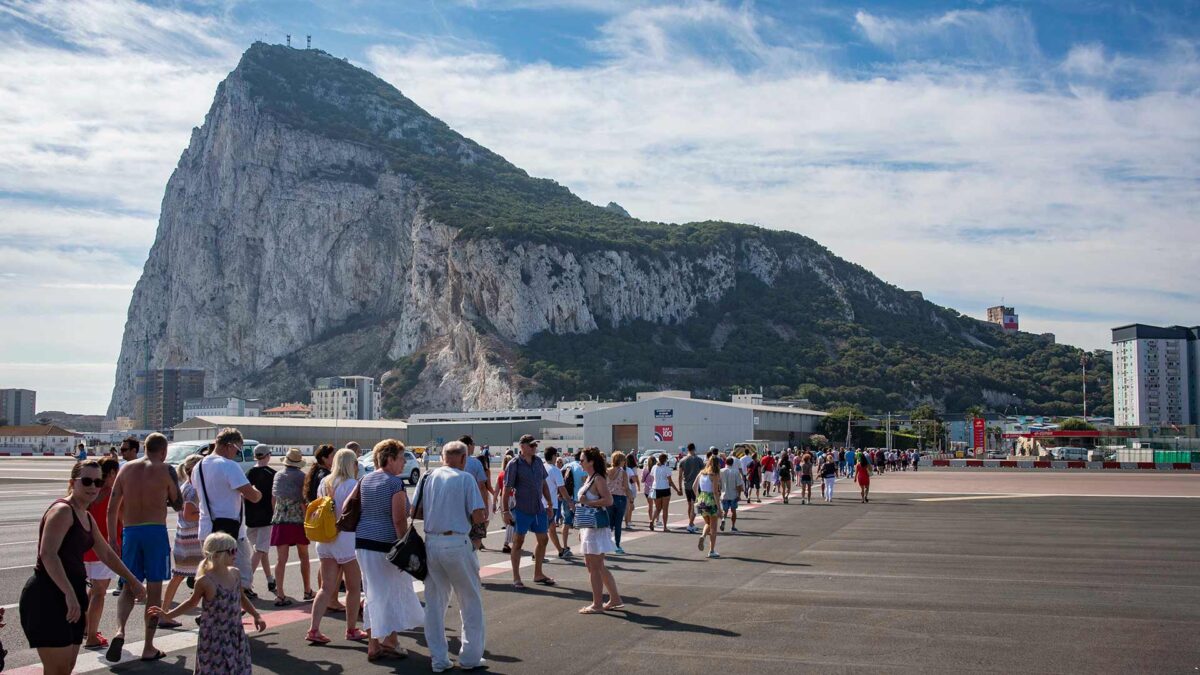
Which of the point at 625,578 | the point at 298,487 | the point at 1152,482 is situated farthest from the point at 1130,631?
the point at 1152,482

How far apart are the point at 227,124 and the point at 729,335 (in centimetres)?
8989

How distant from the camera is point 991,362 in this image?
569 ft

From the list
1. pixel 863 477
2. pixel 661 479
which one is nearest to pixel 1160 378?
pixel 863 477

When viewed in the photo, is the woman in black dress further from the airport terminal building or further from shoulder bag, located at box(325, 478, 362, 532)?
the airport terminal building

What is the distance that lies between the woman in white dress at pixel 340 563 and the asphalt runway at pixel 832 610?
0.76 feet

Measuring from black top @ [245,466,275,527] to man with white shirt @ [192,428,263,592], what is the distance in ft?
4.80

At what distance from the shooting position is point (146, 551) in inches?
359

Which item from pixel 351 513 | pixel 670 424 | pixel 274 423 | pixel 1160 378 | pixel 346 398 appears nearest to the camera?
pixel 351 513

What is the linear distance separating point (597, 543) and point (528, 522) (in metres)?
2.38

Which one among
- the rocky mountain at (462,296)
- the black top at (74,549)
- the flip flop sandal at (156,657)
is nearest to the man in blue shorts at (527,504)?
the flip flop sandal at (156,657)

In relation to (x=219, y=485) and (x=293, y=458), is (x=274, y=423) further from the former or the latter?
(x=219, y=485)

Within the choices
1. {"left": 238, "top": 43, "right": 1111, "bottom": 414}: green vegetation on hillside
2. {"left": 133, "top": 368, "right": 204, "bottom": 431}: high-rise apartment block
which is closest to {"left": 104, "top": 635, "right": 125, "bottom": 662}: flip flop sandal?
{"left": 238, "top": 43, "right": 1111, "bottom": 414}: green vegetation on hillside

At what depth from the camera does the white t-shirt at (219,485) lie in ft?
31.4

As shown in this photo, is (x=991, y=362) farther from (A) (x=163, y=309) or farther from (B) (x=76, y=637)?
(B) (x=76, y=637)
